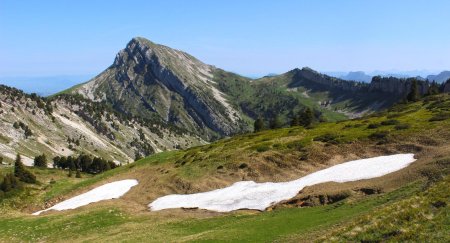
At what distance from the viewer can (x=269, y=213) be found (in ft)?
131

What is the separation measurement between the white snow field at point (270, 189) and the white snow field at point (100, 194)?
1120 cm

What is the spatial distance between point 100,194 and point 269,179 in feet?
91.4

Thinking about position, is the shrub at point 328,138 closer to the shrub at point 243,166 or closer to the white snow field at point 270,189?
the white snow field at point 270,189

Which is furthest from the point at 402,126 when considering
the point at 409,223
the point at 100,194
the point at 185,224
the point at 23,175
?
the point at 23,175

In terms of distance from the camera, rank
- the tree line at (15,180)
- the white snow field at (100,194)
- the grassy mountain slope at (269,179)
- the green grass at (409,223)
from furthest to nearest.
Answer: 1. the tree line at (15,180)
2. the white snow field at (100,194)
3. the grassy mountain slope at (269,179)
4. the green grass at (409,223)

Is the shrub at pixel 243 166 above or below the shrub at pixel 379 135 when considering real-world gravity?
below

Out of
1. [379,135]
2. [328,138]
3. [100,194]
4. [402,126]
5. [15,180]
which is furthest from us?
[15,180]

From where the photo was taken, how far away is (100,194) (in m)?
62.9

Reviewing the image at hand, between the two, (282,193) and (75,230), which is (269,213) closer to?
(282,193)

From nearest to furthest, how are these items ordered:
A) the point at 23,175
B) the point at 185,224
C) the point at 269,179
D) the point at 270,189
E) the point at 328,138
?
the point at 185,224 < the point at 270,189 < the point at 269,179 < the point at 328,138 < the point at 23,175

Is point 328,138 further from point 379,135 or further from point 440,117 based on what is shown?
point 440,117

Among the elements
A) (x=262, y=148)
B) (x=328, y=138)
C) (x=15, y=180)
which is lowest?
(x=262, y=148)

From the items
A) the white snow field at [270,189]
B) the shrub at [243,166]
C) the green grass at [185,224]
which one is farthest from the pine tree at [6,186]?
the shrub at [243,166]

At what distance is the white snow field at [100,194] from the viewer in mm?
59719
